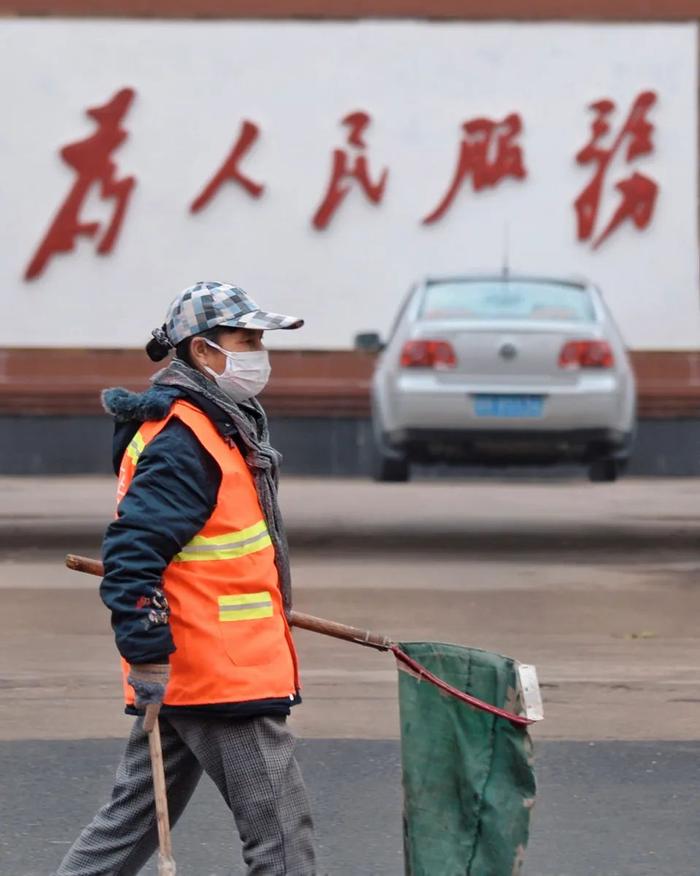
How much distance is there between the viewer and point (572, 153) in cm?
1562

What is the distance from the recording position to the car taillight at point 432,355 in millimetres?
12586

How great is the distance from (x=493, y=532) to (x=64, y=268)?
377cm

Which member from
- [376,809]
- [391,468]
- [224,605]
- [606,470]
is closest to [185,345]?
[224,605]

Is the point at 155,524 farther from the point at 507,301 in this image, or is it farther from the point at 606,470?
the point at 507,301

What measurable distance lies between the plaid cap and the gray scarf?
87 millimetres

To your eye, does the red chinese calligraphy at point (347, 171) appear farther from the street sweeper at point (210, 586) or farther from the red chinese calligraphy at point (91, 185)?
the street sweeper at point (210, 586)

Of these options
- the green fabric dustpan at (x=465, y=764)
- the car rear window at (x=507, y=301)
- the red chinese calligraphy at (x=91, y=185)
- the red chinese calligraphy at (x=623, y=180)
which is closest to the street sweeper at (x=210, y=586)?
the green fabric dustpan at (x=465, y=764)

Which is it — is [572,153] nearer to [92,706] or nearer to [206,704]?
[92,706]

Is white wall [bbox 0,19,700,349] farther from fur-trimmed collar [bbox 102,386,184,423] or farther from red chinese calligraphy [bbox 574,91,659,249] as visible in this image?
fur-trimmed collar [bbox 102,386,184,423]

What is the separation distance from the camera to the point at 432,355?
12602 mm

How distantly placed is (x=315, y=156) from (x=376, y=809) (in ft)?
32.4

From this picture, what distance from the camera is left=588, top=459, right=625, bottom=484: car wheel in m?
13.0

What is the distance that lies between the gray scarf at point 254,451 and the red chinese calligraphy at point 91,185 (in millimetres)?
11367

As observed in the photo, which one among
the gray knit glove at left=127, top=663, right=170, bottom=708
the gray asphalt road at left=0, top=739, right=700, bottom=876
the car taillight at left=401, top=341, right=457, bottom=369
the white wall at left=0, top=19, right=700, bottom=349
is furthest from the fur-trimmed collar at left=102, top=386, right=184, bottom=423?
the white wall at left=0, top=19, right=700, bottom=349
